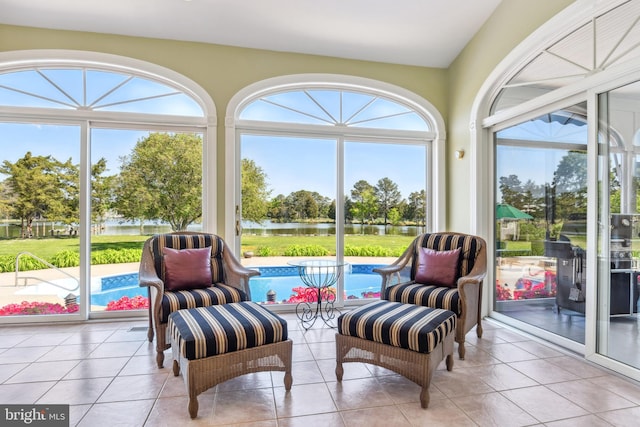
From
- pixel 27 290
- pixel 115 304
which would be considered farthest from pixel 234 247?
pixel 27 290

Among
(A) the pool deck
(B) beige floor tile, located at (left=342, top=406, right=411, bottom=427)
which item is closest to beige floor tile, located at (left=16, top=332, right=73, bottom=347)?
(A) the pool deck

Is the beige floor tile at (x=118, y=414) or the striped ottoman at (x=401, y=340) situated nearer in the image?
the beige floor tile at (x=118, y=414)

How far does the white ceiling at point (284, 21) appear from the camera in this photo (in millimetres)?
3406

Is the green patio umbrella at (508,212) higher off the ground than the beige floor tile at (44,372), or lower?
higher

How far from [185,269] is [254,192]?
1.39 meters

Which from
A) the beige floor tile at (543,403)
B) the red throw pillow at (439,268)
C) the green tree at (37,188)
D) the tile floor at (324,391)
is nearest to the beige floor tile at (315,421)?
the tile floor at (324,391)

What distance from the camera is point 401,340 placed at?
2213 mm

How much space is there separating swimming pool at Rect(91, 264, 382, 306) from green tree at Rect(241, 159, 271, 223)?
670 millimetres

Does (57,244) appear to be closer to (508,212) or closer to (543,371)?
(543,371)

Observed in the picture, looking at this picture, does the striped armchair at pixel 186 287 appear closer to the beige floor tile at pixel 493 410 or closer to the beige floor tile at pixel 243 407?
the beige floor tile at pixel 243 407

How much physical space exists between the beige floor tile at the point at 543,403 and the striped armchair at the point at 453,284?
570mm

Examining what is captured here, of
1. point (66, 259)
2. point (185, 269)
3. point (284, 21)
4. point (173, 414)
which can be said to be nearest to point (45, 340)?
point (66, 259)

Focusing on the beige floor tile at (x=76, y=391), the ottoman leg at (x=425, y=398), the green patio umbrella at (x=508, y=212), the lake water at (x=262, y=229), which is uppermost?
the green patio umbrella at (x=508, y=212)

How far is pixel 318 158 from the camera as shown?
4.32 m
